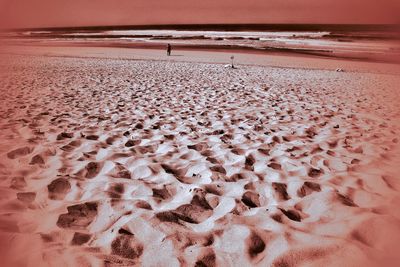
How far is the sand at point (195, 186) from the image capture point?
247 centimetres

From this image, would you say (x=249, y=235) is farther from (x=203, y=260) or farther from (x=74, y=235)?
(x=74, y=235)

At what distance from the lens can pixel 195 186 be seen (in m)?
3.45

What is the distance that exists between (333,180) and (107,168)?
99.8 inches

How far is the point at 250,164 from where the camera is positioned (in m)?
4.07

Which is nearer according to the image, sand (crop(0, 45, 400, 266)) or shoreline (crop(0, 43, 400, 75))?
sand (crop(0, 45, 400, 266))

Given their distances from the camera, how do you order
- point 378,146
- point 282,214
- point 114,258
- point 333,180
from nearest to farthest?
1. point 114,258
2. point 282,214
3. point 333,180
4. point 378,146

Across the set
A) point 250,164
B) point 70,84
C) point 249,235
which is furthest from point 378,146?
point 70,84

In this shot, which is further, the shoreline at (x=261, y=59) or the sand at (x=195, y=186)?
the shoreline at (x=261, y=59)

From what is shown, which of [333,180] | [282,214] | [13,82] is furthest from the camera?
[13,82]

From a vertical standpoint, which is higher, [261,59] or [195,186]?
[195,186]

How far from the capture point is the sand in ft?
8.10

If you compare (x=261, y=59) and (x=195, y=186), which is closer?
(x=195, y=186)

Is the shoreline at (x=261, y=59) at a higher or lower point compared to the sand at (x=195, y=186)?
lower

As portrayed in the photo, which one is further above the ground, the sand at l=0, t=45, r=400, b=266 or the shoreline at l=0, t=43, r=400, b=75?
the sand at l=0, t=45, r=400, b=266
